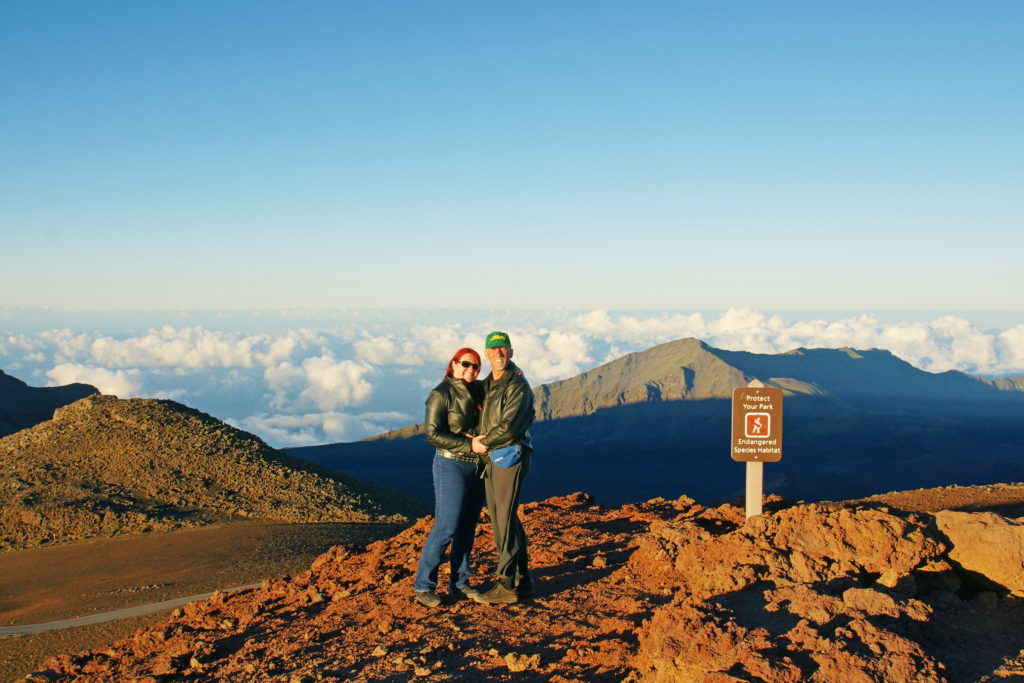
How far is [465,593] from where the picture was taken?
5.24 m

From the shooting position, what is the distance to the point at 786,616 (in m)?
4.18

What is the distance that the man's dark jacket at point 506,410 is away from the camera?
15.7 ft

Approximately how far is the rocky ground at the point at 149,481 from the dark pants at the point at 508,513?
1242 cm

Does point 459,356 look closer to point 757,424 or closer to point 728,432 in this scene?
point 757,424

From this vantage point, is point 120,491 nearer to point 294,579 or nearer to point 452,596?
point 294,579

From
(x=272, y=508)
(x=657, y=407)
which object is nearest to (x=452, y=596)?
(x=272, y=508)

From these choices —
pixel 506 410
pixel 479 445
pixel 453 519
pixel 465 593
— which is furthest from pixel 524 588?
pixel 506 410

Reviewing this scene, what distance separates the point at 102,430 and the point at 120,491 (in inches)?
157

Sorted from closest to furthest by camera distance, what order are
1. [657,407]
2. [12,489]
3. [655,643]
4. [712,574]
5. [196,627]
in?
[655,643] < [712,574] < [196,627] < [12,489] < [657,407]

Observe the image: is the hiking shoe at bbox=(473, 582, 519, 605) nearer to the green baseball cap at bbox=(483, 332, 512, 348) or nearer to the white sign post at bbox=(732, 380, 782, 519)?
the green baseball cap at bbox=(483, 332, 512, 348)

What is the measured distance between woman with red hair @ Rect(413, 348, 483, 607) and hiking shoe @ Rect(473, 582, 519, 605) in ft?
0.26

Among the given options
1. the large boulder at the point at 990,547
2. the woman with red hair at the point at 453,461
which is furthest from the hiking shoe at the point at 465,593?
the large boulder at the point at 990,547

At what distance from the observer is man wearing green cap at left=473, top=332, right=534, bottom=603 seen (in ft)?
15.8

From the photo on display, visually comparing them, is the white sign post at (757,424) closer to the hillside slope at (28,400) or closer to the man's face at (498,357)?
the man's face at (498,357)
